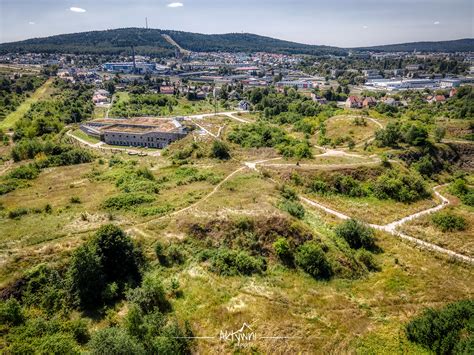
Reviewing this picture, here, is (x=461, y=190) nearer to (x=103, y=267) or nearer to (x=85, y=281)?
(x=103, y=267)

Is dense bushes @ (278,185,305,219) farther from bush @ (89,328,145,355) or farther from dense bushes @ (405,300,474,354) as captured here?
bush @ (89,328,145,355)

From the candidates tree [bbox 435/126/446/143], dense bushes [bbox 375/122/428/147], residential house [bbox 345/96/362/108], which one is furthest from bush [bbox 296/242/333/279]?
residential house [bbox 345/96/362/108]

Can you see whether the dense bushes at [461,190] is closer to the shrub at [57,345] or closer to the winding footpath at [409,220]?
the winding footpath at [409,220]

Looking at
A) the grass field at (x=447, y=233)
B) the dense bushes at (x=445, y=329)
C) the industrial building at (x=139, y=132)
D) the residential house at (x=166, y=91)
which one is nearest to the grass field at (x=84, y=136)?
the industrial building at (x=139, y=132)

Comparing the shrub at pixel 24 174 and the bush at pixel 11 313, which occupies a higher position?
the shrub at pixel 24 174

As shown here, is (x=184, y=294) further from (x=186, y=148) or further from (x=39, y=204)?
(x=186, y=148)

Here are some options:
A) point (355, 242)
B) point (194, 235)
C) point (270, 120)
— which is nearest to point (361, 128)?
point (270, 120)
